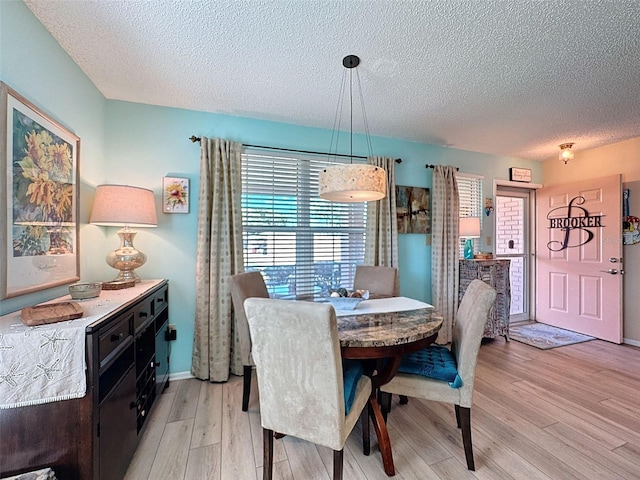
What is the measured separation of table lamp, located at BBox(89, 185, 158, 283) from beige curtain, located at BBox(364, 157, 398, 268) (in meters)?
2.07

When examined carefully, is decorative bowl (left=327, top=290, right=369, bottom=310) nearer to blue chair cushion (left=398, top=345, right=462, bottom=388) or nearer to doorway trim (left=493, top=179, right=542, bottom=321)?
blue chair cushion (left=398, top=345, right=462, bottom=388)

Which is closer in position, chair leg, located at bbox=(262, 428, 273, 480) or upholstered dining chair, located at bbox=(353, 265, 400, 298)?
chair leg, located at bbox=(262, 428, 273, 480)

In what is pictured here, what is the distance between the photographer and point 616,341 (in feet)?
11.1

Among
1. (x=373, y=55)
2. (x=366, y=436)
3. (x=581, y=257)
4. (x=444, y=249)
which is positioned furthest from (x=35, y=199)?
(x=581, y=257)

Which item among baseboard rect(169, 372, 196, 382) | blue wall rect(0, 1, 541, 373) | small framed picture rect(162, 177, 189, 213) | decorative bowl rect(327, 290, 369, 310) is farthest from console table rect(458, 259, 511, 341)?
small framed picture rect(162, 177, 189, 213)

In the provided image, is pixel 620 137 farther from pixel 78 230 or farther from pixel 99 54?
pixel 78 230

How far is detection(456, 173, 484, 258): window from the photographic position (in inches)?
152

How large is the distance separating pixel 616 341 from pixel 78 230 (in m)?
5.47

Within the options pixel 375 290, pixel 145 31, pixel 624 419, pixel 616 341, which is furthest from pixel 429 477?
pixel 616 341

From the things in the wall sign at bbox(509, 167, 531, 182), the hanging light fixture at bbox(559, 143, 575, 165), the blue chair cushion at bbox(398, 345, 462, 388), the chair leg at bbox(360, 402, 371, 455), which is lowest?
the chair leg at bbox(360, 402, 371, 455)

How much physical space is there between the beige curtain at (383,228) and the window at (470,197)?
1.19m

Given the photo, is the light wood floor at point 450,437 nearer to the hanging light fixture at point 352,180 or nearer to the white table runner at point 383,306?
the white table runner at point 383,306

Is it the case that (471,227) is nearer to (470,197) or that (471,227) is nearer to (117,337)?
(470,197)

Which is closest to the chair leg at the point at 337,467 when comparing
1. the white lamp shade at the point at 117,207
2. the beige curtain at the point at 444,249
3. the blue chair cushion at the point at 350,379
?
the blue chair cushion at the point at 350,379
